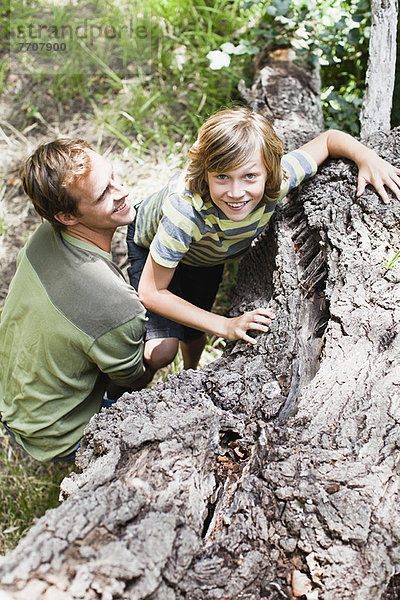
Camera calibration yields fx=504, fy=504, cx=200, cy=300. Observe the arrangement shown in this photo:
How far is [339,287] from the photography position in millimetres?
1697

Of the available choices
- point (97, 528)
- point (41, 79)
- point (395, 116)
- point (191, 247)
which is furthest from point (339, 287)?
point (41, 79)

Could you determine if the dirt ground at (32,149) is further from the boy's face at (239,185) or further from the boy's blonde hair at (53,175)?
the boy's face at (239,185)

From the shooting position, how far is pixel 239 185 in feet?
5.85

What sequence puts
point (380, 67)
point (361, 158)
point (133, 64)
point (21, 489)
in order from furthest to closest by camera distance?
point (133, 64)
point (21, 489)
point (380, 67)
point (361, 158)

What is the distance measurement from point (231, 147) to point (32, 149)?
2.60 m

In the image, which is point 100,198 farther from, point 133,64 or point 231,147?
point 133,64

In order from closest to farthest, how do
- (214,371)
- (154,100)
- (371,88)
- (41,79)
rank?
(214,371)
(371,88)
(154,100)
(41,79)

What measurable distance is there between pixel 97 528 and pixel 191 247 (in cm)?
131

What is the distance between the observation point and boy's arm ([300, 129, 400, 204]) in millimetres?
1896

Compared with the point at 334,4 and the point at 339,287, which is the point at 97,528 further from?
the point at 334,4

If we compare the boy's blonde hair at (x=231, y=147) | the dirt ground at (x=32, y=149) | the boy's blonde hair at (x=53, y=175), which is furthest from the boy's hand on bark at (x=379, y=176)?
the dirt ground at (x=32, y=149)

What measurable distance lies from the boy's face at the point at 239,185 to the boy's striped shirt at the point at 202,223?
0.31ft

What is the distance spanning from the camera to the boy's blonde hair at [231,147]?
172 centimetres

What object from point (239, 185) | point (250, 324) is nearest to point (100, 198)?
point (239, 185)
